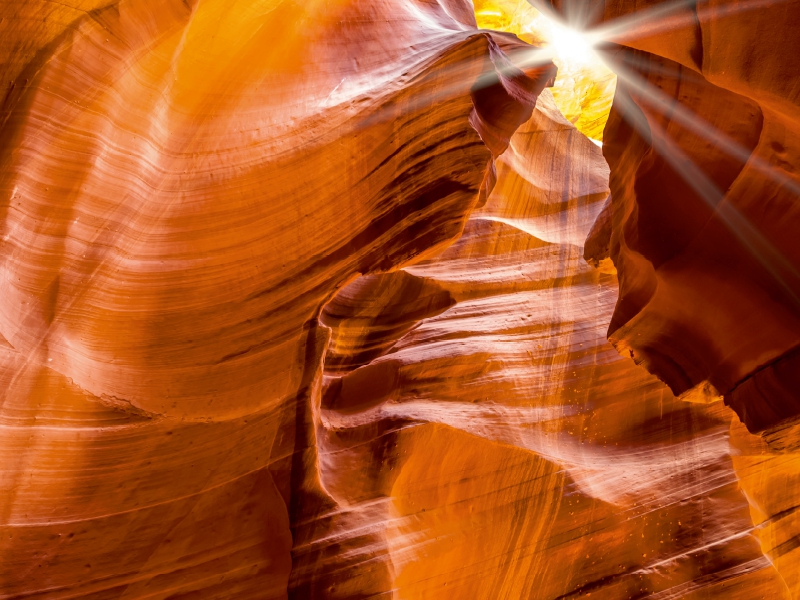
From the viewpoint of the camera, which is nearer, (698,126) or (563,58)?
(698,126)

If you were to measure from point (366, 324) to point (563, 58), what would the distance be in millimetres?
6306

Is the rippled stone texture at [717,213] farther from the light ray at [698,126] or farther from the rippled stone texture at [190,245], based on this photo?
the rippled stone texture at [190,245]

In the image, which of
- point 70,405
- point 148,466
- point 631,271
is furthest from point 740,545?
point 70,405

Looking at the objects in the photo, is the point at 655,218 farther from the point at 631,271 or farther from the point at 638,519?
the point at 638,519

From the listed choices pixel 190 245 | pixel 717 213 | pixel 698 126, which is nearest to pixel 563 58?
pixel 698 126

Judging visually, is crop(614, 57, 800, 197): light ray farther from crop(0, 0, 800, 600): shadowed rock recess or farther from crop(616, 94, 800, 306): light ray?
crop(616, 94, 800, 306): light ray

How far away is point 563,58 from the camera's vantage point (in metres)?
8.18

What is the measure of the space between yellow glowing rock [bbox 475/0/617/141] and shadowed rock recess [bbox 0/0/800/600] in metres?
4.32

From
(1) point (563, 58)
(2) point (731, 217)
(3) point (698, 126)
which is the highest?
(1) point (563, 58)

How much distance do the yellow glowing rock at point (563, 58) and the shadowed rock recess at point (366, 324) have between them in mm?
4321

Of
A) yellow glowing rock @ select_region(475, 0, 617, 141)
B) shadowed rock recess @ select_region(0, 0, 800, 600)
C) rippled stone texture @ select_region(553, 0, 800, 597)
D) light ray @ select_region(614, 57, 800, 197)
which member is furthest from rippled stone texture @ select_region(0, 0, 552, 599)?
yellow glowing rock @ select_region(475, 0, 617, 141)

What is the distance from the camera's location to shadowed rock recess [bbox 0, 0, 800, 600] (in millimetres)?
2568

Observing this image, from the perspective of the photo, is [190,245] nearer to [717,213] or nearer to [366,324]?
[366,324]

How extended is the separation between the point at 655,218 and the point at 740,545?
2429 mm
